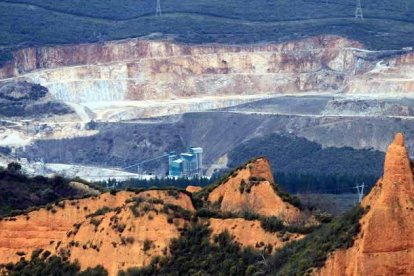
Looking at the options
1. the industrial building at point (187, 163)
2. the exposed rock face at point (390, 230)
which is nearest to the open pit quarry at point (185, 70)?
the industrial building at point (187, 163)

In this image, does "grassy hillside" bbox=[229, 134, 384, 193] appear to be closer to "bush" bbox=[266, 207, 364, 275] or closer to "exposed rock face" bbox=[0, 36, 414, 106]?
"exposed rock face" bbox=[0, 36, 414, 106]

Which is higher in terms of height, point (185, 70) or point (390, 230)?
point (185, 70)

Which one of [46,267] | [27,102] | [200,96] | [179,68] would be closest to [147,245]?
[46,267]

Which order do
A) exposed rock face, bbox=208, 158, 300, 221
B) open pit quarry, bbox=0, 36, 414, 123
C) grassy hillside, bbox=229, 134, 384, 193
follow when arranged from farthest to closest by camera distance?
open pit quarry, bbox=0, 36, 414, 123 → grassy hillside, bbox=229, 134, 384, 193 → exposed rock face, bbox=208, 158, 300, 221

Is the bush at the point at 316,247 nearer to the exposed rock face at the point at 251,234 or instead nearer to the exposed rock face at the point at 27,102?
the exposed rock face at the point at 251,234

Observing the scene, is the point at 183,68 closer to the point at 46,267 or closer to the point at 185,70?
the point at 185,70

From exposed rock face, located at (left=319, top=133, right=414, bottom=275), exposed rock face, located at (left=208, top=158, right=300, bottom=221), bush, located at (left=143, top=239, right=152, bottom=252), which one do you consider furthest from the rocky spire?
exposed rock face, located at (left=208, top=158, right=300, bottom=221)

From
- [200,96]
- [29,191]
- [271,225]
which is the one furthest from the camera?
[200,96]
